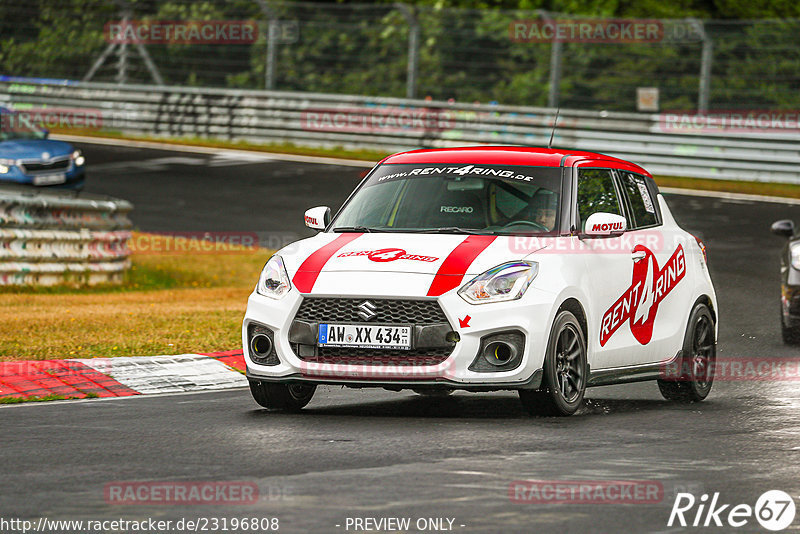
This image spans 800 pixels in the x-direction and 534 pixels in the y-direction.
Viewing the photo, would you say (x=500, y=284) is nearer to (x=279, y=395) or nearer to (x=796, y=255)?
(x=279, y=395)

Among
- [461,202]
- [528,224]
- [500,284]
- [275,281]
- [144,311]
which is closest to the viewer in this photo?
[500,284]

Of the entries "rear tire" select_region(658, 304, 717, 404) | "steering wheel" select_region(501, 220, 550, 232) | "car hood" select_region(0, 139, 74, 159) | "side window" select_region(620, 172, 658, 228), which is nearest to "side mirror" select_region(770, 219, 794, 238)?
"rear tire" select_region(658, 304, 717, 404)

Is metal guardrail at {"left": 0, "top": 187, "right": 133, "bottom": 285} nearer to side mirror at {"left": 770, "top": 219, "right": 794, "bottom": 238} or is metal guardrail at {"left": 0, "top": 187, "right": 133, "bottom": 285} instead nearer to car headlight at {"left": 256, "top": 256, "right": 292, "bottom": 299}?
side mirror at {"left": 770, "top": 219, "right": 794, "bottom": 238}

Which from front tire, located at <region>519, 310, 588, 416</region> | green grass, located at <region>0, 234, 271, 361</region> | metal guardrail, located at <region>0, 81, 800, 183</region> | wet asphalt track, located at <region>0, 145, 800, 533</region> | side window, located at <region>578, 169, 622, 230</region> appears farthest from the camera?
metal guardrail, located at <region>0, 81, 800, 183</region>

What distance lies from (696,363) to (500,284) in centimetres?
246

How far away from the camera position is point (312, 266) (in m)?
9.33

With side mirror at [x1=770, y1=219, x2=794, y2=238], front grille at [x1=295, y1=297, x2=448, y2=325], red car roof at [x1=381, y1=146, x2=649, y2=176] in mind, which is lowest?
side mirror at [x1=770, y1=219, x2=794, y2=238]

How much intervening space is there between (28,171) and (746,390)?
1594 centimetres

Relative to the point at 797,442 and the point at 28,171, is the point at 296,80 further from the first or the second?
the point at 797,442

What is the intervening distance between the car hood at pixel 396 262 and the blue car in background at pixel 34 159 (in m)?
15.6

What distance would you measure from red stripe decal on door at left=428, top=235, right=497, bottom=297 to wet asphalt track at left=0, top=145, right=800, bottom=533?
0.84 metres

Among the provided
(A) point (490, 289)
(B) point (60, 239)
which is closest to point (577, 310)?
(A) point (490, 289)

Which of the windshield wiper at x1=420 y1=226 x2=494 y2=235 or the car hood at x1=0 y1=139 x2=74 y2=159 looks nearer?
the windshield wiper at x1=420 y1=226 x2=494 y2=235

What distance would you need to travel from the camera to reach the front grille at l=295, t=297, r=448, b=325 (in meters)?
8.91
